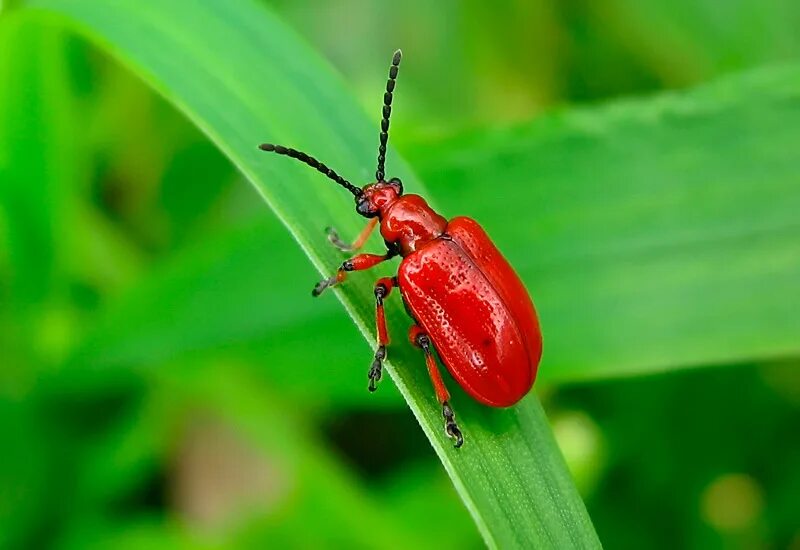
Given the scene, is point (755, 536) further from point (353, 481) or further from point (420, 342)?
point (420, 342)

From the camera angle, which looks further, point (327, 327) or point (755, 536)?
point (755, 536)

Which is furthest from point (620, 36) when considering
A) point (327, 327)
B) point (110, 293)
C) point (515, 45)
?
point (110, 293)

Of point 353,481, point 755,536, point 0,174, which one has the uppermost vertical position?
point 0,174

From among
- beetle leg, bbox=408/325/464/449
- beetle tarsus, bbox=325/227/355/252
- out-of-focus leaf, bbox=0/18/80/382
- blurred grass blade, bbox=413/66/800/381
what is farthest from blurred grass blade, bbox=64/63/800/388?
beetle tarsus, bbox=325/227/355/252

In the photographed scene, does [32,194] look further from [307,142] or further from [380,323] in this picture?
[380,323]

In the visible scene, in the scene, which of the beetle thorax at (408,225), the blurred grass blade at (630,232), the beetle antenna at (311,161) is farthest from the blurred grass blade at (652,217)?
the beetle antenna at (311,161)

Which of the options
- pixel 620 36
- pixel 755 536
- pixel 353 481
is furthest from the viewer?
pixel 620 36

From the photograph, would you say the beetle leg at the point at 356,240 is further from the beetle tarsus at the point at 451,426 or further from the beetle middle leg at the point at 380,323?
the beetle tarsus at the point at 451,426

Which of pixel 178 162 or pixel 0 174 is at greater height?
pixel 0 174
